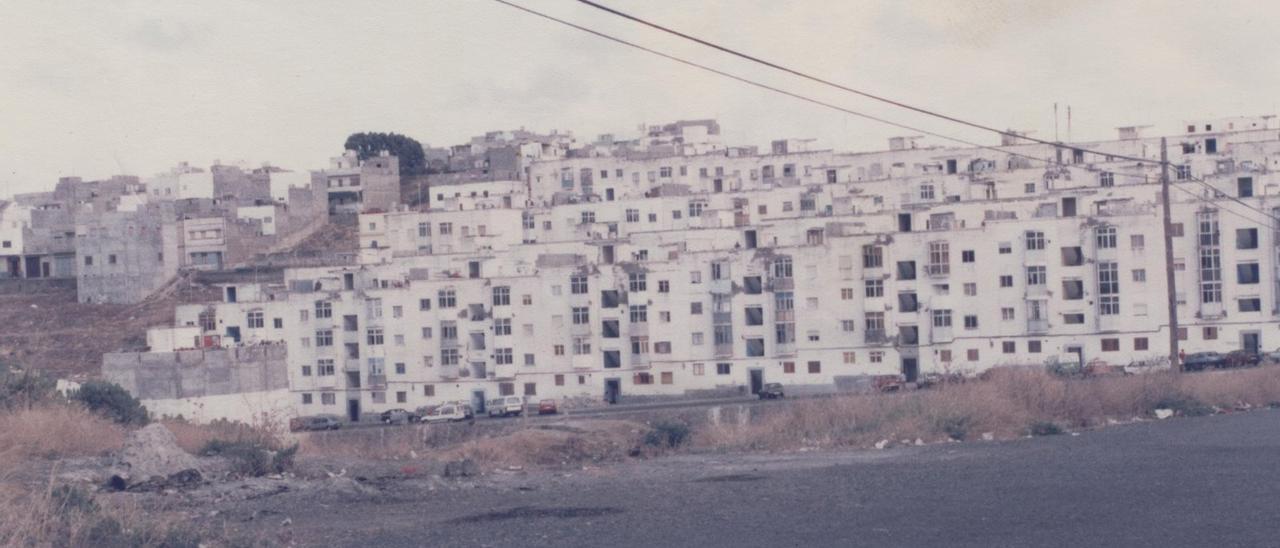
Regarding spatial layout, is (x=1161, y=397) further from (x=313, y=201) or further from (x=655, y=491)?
(x=313, y=201)

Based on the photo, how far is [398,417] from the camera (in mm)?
55312

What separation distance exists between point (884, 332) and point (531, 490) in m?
38.7

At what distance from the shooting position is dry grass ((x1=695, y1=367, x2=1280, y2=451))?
1069 inches

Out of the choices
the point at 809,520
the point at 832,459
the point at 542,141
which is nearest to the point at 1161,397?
the point at 832,459

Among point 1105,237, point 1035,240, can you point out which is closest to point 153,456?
point 1035,240

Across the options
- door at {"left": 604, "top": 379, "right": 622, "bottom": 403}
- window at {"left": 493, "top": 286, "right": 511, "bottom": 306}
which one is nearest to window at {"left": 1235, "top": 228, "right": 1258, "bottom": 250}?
door at {"left": 604, "top": 379, "right": 622, "bottom": 403}

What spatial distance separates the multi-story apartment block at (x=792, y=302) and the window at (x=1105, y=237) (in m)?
0.08

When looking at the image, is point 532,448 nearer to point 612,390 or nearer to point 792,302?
point 612,390

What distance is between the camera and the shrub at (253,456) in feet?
70.2

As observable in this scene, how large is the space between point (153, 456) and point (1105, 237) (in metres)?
42.2

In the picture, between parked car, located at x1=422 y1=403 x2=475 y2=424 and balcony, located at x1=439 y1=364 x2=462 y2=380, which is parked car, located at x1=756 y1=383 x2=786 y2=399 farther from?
balcony, located at x1=439 y1=364 x2=462 y2=380

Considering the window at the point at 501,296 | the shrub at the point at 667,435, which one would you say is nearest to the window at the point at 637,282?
the window at the point at 501,296

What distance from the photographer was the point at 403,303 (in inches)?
2383

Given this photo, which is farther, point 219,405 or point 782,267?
point 782,267
